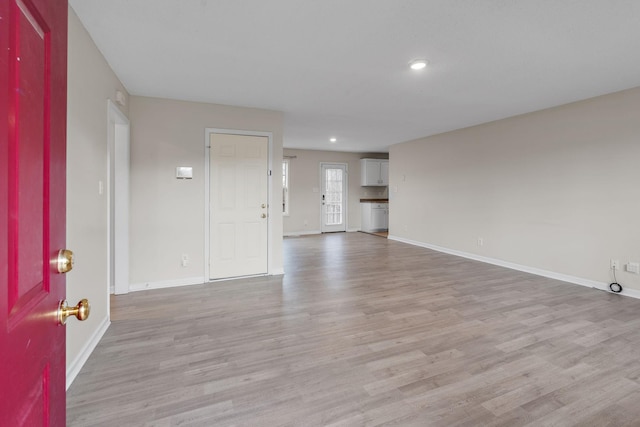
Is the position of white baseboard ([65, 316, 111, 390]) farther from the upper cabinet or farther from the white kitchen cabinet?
the upper cabinet

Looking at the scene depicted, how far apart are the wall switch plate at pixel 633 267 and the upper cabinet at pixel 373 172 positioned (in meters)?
6.20

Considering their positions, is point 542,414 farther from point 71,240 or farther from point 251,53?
point 251,53

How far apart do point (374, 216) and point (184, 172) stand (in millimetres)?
6261

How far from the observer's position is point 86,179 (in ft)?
7.57

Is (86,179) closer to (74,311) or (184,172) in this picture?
(184,172)

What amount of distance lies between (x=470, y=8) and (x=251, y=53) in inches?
66.2

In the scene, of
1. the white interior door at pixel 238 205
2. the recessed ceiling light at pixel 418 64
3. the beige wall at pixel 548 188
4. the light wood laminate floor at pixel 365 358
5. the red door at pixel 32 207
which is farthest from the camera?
the white interior door at pixel 238 205

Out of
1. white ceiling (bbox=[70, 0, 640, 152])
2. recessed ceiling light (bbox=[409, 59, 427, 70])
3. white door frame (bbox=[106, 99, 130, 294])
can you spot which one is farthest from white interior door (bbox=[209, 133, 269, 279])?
recessed ceiling light (bbox=[409, 59, 427, 70])

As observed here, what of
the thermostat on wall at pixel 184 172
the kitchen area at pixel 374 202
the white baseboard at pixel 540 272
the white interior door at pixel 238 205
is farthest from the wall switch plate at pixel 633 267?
the kitchen area at pixel 374 202

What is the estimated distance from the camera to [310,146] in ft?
26.7

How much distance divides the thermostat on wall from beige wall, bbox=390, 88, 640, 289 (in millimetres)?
4643

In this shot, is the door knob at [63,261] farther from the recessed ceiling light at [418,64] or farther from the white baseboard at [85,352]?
the recessed ceiling light at [418,64]

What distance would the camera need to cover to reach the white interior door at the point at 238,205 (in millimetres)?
4184

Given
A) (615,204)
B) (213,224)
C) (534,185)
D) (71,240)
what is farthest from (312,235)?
(71,240)
